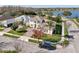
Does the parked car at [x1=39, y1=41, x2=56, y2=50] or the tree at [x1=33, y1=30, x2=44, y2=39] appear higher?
the tree at [x1=33, y1=30, x2=44, y2=39]

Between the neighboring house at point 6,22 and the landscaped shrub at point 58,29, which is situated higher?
the neighboring house at point 6,22

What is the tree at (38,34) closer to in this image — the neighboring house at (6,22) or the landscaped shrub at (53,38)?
the landscaped shrub at (53,38)

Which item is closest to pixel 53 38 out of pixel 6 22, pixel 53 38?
pixel 53 38

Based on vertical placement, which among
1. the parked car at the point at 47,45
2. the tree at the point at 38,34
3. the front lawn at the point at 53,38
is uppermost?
the tree at the point at 38,34

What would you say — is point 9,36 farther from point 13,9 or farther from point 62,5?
point 62,5

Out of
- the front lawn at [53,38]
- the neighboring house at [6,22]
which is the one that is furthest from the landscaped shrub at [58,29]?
the neighboring house at [6,22]

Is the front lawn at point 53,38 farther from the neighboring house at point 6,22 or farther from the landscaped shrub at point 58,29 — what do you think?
the neighboring house at point 6,22

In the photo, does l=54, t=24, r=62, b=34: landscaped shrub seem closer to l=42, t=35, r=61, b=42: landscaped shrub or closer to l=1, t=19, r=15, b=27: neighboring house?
l=42, t=35, r=61, b=42: landscaped shrub

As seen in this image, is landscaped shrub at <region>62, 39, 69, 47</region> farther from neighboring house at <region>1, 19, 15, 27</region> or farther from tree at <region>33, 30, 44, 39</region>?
neighboring house at <region>1, 19, 15, 27</region>

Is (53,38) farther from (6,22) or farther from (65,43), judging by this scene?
(6,22)

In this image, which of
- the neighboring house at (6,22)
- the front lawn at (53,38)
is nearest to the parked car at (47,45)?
the front lawn at (53,38)

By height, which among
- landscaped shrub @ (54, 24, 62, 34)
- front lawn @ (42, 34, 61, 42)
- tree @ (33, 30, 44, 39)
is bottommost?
front lawn @ (42, 34, 61, 42)

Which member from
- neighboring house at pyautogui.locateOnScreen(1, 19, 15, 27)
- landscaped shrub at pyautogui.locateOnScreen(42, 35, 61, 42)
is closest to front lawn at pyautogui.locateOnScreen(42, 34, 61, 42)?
landscaped shrub at pyautogui.locateOnScreen(42, 35, 61, 42)

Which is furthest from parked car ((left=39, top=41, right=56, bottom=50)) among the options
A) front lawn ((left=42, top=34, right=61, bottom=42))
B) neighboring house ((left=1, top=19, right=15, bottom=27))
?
neighboring house ((left=1, top=19, right=15, bottom=27))
